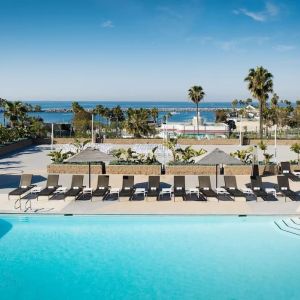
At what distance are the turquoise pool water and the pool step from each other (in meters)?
0.24

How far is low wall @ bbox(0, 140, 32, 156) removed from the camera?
28.3m

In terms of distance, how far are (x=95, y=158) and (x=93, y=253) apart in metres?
6.06

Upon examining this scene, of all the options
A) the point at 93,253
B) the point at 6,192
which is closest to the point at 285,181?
the point at 93,253

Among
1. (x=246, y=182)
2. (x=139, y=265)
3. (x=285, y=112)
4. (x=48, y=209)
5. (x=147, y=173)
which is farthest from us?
(x=285, y=112)

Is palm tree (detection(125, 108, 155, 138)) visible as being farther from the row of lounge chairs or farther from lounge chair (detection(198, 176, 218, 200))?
lounge chair (detection(198, 176, 218, 200))

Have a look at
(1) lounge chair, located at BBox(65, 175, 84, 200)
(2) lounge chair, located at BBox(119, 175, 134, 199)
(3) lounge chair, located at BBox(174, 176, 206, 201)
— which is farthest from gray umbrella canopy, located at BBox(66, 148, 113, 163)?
(3) lounge chair, located at BBox(174, 176, 206, 201)

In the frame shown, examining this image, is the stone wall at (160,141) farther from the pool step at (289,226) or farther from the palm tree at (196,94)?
the pool step at (289,226)

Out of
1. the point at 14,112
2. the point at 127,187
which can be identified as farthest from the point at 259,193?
the point at 14,112

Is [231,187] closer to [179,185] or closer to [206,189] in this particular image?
[206,189]

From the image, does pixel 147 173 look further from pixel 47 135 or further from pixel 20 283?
pixel 47 135

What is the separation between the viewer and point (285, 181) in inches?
631

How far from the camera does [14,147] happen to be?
30938mm

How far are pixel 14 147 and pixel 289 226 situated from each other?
78.0ft

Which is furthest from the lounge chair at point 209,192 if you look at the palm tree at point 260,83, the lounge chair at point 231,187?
the palm tree at point 260,83
